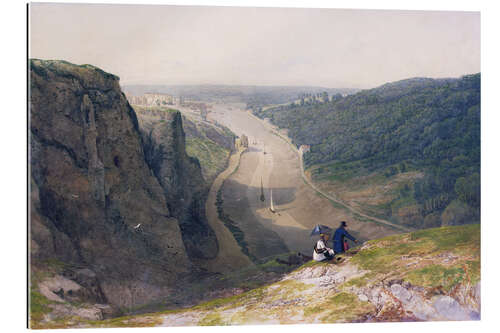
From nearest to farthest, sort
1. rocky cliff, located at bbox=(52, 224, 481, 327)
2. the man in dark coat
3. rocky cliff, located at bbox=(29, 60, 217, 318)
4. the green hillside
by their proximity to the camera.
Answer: rocky cliff, located at bbox=(29, 60, 217, 318) → rocky cliff, located at bbox=(52, 224, 481, 327) → the man in dark coat → the green hillside

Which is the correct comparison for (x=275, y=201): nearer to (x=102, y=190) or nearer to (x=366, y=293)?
(x=366, y=293)

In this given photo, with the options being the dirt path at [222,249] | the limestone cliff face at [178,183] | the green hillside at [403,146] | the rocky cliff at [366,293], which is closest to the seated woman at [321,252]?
the rocky cliff at [366,293]

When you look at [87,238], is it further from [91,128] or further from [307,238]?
[307,238]

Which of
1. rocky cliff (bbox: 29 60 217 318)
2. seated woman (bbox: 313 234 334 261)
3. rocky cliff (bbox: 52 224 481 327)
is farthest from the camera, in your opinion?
seated woman (bbox: 313 234 334 261)

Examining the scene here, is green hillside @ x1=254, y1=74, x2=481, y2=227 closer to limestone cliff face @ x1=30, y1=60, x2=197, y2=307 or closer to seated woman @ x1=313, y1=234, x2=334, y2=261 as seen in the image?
seated woman @ x1=313, y1=234, x2=334, y2=261

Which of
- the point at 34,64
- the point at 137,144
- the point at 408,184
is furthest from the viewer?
the point at 408,184

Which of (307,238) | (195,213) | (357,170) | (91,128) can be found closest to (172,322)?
(195,213)

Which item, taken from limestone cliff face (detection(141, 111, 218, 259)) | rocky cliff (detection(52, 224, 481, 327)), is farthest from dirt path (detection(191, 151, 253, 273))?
rocky cliff (detection(52, 224, 481, 327))

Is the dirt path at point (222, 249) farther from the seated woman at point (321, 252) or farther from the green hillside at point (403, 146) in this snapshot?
the green hillside at point (403, 146)
